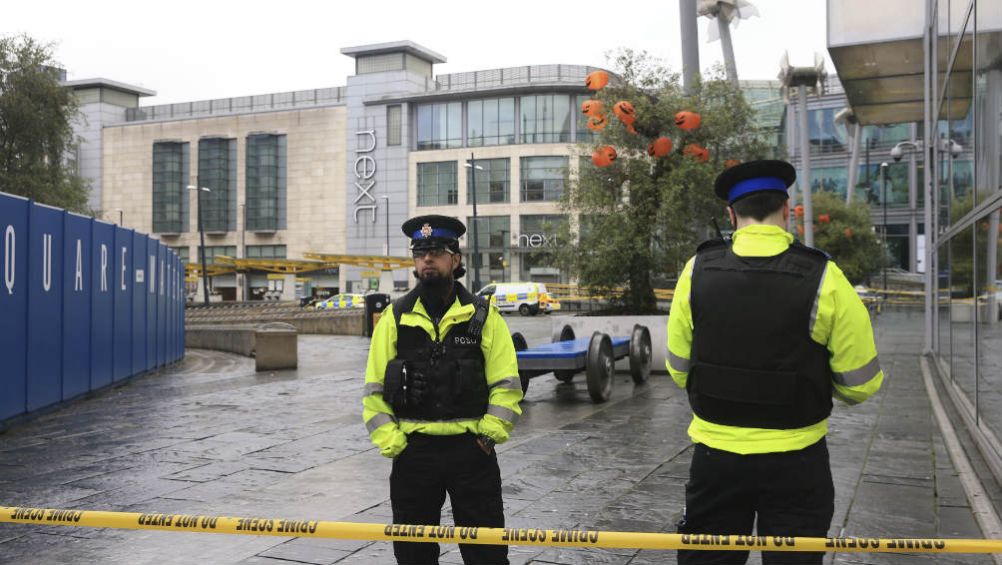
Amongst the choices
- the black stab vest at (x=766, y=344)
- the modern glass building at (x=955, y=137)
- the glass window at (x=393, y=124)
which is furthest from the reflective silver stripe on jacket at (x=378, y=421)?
the glass window at (x=393, y=124)

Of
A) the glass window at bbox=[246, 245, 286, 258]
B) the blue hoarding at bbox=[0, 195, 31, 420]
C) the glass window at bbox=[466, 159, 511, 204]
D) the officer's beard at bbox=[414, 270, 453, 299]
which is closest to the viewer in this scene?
the officer's beard at bbox=[414, 270, 453, 299]

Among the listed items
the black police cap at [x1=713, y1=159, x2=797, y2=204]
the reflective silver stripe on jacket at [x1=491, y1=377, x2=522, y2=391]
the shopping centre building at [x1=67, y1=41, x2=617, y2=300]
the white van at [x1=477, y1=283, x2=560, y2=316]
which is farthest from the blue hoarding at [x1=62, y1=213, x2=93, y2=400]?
the shopping centre building at [x1=67, y1=41, x2=617, y2=300]

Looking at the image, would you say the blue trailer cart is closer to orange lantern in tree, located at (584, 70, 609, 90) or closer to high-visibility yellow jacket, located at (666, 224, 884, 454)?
orange lantern in tree, located at (584, 70, 609, 90)

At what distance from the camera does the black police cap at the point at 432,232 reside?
3484 mm

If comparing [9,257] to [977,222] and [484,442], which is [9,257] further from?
[977,222]

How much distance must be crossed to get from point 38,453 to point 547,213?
57829 millimetres

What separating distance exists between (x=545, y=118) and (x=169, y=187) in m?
38.0

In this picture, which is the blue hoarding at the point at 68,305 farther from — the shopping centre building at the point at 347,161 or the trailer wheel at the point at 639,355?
the shopping centre building at the point at 347,161

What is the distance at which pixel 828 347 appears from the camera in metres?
2.86

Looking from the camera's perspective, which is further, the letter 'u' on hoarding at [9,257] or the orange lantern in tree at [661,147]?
the orange lantern in tree at [661,147]

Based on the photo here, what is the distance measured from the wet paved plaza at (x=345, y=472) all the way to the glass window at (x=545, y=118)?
55.4 meters

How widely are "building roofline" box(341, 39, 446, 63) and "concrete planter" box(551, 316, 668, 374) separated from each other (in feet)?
197

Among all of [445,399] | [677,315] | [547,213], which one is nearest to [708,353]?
[677,315]

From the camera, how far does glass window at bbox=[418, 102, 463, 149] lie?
225 ft
